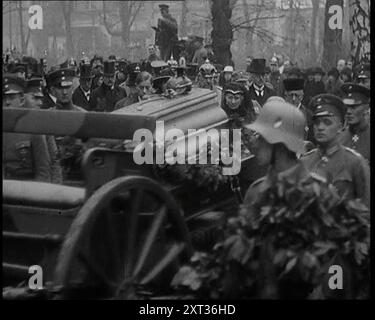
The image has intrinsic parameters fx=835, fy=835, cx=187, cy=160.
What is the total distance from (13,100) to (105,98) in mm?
570

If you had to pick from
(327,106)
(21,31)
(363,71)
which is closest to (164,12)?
(21,31)

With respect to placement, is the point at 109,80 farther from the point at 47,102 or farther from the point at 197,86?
the point at 197,86

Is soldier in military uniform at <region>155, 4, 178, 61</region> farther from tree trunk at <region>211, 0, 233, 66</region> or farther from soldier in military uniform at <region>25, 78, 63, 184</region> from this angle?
soldier in military uniform at <region>25, 78, 63, 184</region>

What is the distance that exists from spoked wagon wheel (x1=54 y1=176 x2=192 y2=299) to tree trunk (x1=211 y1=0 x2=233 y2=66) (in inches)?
56.0

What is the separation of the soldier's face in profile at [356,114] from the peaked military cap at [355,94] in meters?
0.03

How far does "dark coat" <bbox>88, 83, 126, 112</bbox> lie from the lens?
461 centimetres

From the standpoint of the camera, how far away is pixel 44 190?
3.93 meters

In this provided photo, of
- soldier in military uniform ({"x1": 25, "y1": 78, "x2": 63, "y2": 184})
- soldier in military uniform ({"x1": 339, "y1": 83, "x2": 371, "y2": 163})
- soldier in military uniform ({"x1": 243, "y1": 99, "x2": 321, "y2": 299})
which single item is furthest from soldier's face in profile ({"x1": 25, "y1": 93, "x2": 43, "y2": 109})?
soldier in military uniform ({"x1": 339, "y1": 83, "x2": 371, "y2": 163})

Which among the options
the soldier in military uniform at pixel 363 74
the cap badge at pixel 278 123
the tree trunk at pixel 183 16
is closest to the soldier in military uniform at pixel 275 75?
the soldier in military uniform at pixel 363 74

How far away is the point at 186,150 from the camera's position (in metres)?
4.34

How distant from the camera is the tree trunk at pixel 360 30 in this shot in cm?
487

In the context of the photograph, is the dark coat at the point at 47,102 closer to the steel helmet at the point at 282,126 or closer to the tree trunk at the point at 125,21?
the tree trunk at the point at 125,21

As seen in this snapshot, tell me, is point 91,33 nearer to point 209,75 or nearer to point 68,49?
point 68,49

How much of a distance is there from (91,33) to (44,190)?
4.13ft
